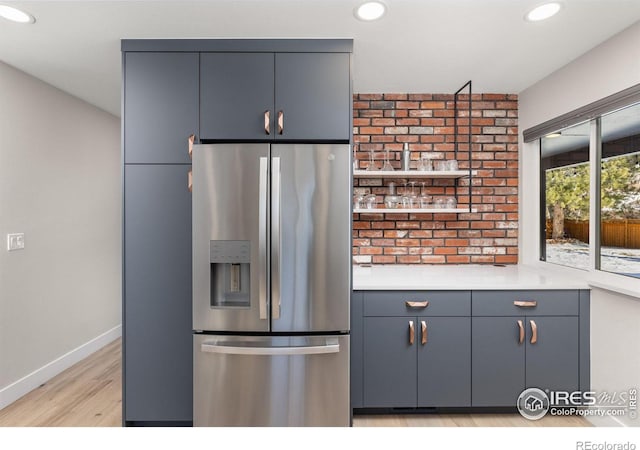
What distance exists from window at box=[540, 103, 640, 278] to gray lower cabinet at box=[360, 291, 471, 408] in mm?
940

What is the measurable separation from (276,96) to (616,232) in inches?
86.7

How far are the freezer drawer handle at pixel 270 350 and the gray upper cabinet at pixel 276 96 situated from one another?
3.85 feet

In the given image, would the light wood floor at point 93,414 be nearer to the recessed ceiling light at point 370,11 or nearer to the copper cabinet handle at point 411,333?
the copper cabinet handle at point 411,333

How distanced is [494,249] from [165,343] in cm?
259

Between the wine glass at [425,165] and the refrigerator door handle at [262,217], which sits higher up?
the wine glass at [425,165]

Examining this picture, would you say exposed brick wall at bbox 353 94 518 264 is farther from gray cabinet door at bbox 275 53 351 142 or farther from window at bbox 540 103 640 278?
gray cabinet door at bbox 275 53 351 142

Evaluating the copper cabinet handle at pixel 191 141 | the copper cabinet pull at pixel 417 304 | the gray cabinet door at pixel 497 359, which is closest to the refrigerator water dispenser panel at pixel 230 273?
the copper cabinet handle at pixel 191 141

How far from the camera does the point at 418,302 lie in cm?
238

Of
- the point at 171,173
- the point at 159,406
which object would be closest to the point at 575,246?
the point at 171,173

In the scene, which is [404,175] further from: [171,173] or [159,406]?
[159,406]

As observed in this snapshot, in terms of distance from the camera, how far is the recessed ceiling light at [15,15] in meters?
1.92

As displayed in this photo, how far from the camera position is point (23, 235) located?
9.11 feet

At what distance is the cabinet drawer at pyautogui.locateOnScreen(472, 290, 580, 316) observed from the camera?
2.37 meters

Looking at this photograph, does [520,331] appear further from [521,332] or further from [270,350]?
[270,350]
